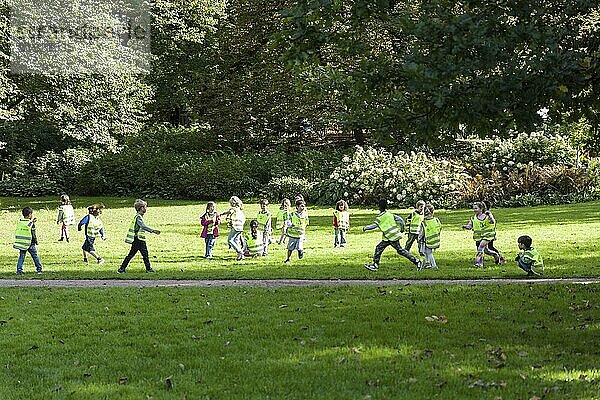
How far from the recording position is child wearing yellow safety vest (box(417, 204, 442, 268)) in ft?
52.2

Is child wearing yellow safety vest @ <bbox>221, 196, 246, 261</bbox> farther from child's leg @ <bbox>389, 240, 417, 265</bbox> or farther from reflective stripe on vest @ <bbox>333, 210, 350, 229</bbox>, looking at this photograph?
child's leg @ <bbox>389, 240, 417, 265</bbox>

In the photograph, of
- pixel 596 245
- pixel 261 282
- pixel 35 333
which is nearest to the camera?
pixel 35 333

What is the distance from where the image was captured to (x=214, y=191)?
37594 mm

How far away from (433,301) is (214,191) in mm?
26722

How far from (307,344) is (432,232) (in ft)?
24.5

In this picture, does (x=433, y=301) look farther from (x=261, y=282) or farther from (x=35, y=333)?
(x=35, y=333)

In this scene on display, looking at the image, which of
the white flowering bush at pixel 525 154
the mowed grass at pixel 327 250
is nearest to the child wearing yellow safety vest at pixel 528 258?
the mowed grass at pixel 327 250

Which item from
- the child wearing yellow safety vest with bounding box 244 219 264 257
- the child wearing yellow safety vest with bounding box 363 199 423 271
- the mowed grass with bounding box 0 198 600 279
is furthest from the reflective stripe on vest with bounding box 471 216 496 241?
the child wearing yellow safety vest with bounding box 244 219 264 257

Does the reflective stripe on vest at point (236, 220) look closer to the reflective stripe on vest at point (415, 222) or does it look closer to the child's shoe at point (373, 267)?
the child's shoe at point (373, 267)

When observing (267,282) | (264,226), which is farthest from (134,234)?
(264,226)

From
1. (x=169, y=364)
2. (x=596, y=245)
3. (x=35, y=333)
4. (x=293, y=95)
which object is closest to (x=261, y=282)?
(x=35, y=333)

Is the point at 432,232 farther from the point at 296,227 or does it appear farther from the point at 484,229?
the point at 296,227

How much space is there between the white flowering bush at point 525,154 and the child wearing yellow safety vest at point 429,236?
17079 mm

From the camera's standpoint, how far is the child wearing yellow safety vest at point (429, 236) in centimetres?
1591
